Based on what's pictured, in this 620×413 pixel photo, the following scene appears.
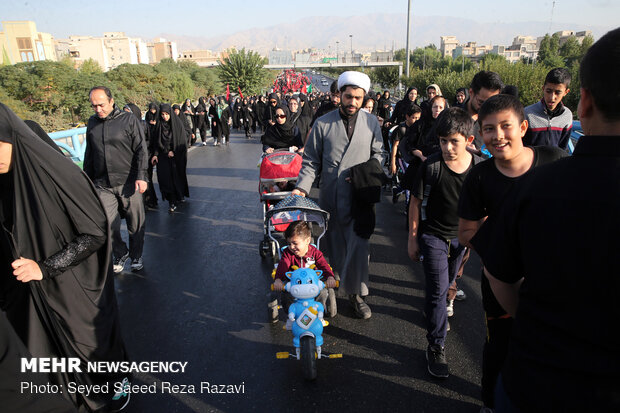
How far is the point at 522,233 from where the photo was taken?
128cm

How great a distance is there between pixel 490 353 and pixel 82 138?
10.8 metres

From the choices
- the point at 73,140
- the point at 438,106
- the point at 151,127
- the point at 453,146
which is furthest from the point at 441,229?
the point at 73,140

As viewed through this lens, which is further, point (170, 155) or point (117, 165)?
point (170, 155)

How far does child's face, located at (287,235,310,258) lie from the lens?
3.55 m

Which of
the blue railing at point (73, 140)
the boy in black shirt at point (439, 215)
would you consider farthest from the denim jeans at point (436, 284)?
the blue railing at point (73, 140)

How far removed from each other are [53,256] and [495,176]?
9.14 ft

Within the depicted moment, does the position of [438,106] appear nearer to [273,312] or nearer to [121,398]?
[273,312]

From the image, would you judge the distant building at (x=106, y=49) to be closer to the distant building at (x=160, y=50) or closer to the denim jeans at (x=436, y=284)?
the distant building at (x=160, y=50)

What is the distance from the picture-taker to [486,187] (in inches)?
101

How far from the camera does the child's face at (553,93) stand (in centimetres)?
418

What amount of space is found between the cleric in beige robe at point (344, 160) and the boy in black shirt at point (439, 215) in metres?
0.76

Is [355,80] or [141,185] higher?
[355,80]

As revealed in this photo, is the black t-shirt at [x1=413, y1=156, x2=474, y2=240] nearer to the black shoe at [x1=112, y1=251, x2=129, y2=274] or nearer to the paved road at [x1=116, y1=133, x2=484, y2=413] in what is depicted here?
the paved road at [x1=116, y1=133, x2=484, y2=413]

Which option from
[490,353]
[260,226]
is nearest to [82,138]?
[260,226]
